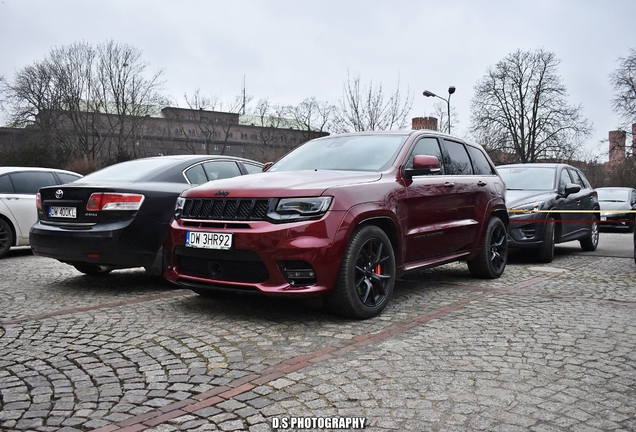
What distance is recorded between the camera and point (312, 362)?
3.74 meters

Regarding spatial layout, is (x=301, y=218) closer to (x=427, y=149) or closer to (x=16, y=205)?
(x=427, y=149)

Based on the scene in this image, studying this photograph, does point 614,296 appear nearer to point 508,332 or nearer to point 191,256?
point 508,332

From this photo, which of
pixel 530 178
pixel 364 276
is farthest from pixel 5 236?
pixel 530 178

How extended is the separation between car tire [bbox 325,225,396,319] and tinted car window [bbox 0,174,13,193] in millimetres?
7318

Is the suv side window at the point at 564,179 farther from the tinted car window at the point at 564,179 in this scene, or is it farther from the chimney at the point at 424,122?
the chimney at the point at 424,122

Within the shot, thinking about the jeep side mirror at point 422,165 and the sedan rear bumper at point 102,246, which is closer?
the jeep side mirror at point 422,165

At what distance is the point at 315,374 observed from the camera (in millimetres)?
3506

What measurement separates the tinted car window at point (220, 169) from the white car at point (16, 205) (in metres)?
4.44

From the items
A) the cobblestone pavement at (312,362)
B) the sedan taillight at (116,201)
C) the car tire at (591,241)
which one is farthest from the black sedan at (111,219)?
the car tire at (591,241)

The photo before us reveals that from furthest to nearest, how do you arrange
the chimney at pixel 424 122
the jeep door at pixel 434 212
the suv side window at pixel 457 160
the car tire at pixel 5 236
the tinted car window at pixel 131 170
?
the chimney at pixel 424 122, the car tire at pixel 5 236, the suv side window at pixel 457 160, the tinted car window at pixel 131 170, the jeep door at pixel 434 212

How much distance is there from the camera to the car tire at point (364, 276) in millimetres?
4660

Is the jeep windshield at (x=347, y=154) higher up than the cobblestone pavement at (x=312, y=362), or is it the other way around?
the jeep windshield at (x=347, y=154)

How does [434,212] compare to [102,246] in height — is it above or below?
above

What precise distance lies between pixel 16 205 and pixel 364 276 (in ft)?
23.9
